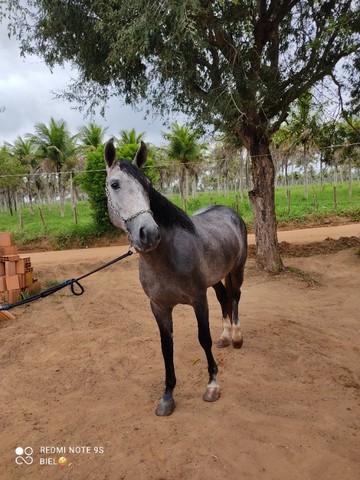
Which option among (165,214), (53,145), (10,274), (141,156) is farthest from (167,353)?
(53,145)

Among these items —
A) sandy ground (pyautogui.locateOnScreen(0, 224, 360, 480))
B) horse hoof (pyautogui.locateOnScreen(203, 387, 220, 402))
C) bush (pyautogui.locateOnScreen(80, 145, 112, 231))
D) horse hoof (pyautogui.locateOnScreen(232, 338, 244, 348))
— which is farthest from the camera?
bush (pyautogui.locateOnScreen(80, 145, 112, 231))

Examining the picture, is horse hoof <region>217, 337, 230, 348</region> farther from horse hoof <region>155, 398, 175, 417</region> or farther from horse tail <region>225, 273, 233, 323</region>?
horse hoof <region>155, 398, 175, 417</region>

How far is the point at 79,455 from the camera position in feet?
7.61

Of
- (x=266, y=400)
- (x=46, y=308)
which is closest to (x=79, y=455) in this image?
(x=266, y=400)

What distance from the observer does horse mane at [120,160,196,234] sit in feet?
7.11

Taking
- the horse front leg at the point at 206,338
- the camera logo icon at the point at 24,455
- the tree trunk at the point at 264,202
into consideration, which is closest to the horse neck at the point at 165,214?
the horse front leg at the point at 206,338

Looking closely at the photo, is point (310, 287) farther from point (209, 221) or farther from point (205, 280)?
point (205, 280)

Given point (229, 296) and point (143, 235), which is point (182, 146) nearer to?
point (229, 296)

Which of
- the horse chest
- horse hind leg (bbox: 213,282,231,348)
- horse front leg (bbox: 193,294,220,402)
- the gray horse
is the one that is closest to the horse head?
the gray horse

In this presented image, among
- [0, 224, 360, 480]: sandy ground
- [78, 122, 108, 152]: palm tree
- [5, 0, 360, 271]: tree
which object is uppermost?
[78, 122, 108, 152]: palm tree

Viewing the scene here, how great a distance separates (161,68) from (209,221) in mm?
3526

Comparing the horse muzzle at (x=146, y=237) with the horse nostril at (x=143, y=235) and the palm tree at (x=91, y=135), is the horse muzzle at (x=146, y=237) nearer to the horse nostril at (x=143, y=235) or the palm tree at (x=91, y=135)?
the horse nostril at (x=143, y=235)

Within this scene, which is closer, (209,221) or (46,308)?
(209,221)

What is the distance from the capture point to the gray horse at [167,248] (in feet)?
6.74
